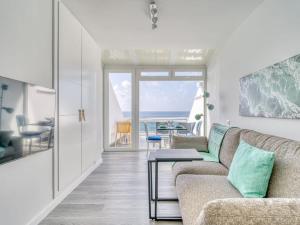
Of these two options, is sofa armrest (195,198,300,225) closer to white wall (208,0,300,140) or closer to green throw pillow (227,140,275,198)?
green throw pillow (227,140,275,198)

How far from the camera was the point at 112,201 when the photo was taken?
9.66ft

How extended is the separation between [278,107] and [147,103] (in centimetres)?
454

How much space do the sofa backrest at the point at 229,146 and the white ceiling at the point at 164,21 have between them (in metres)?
1.74

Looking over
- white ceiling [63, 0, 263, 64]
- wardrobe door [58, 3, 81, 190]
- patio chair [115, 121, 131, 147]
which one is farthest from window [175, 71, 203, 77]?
wardrobe door [58, 3, 81, 190]

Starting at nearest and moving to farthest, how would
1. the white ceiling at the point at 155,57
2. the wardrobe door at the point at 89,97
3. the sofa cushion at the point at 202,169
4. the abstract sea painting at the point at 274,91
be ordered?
the abstract sea painting at the point at 274,91
the sofa cushion at the point at 202,169
the wardrobe door at the point at 89,97
the white ceiling at the point at 155,57

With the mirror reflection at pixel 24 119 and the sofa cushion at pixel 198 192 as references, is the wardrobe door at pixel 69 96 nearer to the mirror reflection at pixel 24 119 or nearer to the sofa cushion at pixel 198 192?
the mirror reflection at pixel 24 119

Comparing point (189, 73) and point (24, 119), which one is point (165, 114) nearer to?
point (189, 73)

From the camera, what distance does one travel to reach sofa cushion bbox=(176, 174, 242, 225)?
1.68 m

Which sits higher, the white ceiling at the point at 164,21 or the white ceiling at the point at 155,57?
the white ceiling at the point at 155,57

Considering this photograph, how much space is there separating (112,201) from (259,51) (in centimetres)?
281

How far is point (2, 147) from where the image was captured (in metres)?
1.74

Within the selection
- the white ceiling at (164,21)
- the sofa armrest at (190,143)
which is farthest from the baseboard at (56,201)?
the white ceiling at (164,21)

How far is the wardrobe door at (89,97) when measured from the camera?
4.00 m

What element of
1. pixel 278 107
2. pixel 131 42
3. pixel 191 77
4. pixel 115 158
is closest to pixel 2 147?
pixel 278 107
